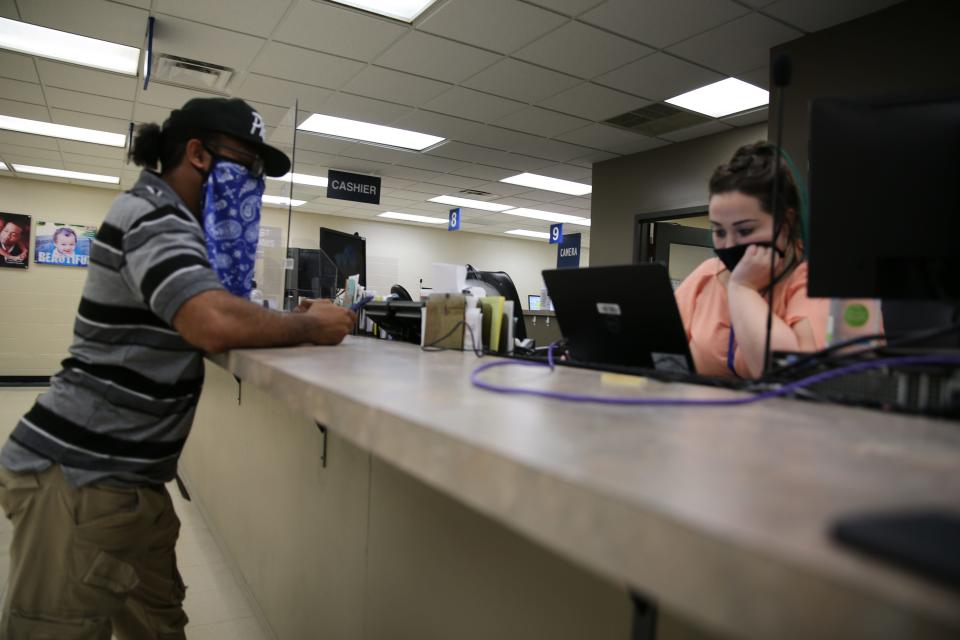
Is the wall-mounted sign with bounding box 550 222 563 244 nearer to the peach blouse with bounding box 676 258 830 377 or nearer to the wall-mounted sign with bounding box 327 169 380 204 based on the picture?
the wall-mounted sign with bounding box 327 169 380 204

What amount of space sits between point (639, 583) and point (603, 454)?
0.45 feet

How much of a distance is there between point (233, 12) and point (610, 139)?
11.6ft

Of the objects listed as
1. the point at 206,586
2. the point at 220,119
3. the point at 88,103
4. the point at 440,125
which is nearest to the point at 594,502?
the point at 220,119

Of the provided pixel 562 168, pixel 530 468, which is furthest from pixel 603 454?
pixel 562 168

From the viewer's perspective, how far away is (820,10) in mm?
3348

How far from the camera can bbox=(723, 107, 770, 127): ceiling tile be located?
4.82 m

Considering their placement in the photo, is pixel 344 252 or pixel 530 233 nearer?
pixel 344 252

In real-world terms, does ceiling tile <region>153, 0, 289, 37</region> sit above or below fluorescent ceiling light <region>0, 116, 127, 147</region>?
above

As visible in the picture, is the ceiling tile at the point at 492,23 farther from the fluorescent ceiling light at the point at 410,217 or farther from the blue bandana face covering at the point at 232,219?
the fluorescent ceiling light at the point at 410,217

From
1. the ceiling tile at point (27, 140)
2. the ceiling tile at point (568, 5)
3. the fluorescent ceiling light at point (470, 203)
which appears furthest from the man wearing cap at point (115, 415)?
the fluorescent ceiling light at point (470, 203)

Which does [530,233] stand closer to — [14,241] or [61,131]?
[61,131]

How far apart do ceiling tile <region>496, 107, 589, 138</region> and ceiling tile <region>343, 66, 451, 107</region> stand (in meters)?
0.79

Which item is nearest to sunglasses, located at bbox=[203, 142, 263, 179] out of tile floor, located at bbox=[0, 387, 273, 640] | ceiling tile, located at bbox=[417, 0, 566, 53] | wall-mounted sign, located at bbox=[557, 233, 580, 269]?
tile floor, located at bbox=[0, 387, 273, 640]

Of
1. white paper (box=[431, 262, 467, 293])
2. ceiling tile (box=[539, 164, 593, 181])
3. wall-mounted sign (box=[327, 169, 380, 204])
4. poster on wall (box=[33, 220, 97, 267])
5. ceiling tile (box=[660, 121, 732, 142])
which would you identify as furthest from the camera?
poster on wall (box=[33, 220, 97, 267])
